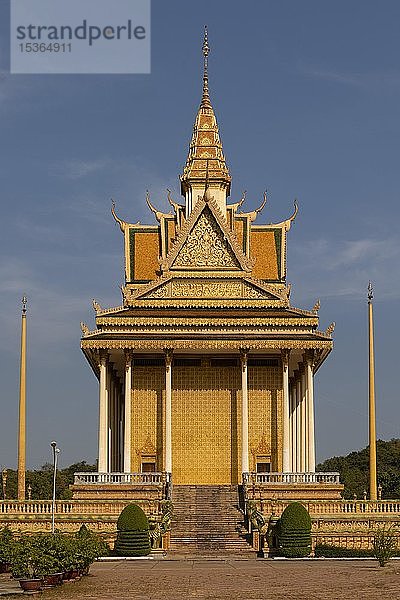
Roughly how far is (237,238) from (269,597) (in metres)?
35.5

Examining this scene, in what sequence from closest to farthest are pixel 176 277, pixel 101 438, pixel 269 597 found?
pixel 269 597 → pixel 101 438 → pixel 176 277

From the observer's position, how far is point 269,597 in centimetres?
2267

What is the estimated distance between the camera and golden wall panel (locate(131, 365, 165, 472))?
52.5 meters

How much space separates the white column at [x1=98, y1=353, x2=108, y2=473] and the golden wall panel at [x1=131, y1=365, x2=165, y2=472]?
2515 mm

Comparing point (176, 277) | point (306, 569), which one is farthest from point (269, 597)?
point (176, 277)

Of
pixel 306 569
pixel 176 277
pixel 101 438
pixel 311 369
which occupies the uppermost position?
pixel 176 277

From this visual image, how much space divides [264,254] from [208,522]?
19.4 meters

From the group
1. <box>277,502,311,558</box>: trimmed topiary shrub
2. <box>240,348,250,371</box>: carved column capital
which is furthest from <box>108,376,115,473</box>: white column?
<box>277,502,311,558</box>: trimmed topiary shrub

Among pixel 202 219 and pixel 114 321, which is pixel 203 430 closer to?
pixel 114 321

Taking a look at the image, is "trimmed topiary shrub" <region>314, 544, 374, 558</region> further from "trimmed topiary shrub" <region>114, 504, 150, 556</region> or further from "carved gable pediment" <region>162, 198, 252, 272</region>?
"carved gable pediment" <region>162, 198, 252, 272</region>

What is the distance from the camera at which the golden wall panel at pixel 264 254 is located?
191 feet

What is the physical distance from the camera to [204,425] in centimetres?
5288

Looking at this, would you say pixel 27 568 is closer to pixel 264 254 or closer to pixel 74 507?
pixel 74 507

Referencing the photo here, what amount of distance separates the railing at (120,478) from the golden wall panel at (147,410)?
2.73m
